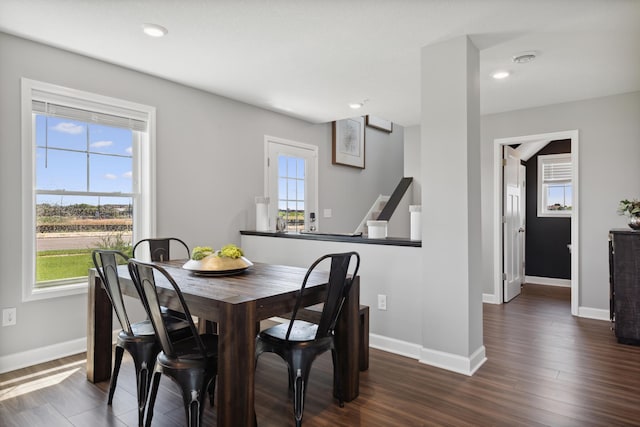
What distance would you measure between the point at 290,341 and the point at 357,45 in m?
2.19

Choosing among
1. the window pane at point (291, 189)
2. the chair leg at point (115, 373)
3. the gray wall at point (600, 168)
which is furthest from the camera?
the window pane at point (291, 189)

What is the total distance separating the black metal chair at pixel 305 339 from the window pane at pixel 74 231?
2.06 metres

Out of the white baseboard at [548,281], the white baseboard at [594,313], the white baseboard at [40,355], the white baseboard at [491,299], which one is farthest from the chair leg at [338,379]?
the white baseboard at [548,281]

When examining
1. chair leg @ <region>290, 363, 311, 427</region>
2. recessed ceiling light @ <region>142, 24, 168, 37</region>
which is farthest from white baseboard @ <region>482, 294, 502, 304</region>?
recessed ceiling light @ <region>142, 24, 168, 37</region>

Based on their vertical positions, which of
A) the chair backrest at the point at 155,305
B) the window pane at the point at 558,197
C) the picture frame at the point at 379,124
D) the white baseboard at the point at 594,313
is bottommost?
the white baseboard at the point at 594,313

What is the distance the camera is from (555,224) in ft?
20.0

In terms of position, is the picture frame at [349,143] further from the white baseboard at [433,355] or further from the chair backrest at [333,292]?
the chair backrest at [333,292]

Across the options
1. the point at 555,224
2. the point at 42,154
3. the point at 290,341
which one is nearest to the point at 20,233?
the point at 42,154

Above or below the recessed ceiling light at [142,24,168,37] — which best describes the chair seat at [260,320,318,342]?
below

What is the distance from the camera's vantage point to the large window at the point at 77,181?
9.70ft

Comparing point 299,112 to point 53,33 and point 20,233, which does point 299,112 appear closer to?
point 53,33

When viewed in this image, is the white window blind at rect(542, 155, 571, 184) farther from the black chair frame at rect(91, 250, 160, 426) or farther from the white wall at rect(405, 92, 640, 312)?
the black chair frame at rect(91, 250, 160, 426)

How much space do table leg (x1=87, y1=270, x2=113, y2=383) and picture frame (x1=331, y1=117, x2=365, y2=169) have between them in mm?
3760

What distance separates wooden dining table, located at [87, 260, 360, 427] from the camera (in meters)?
1.73
